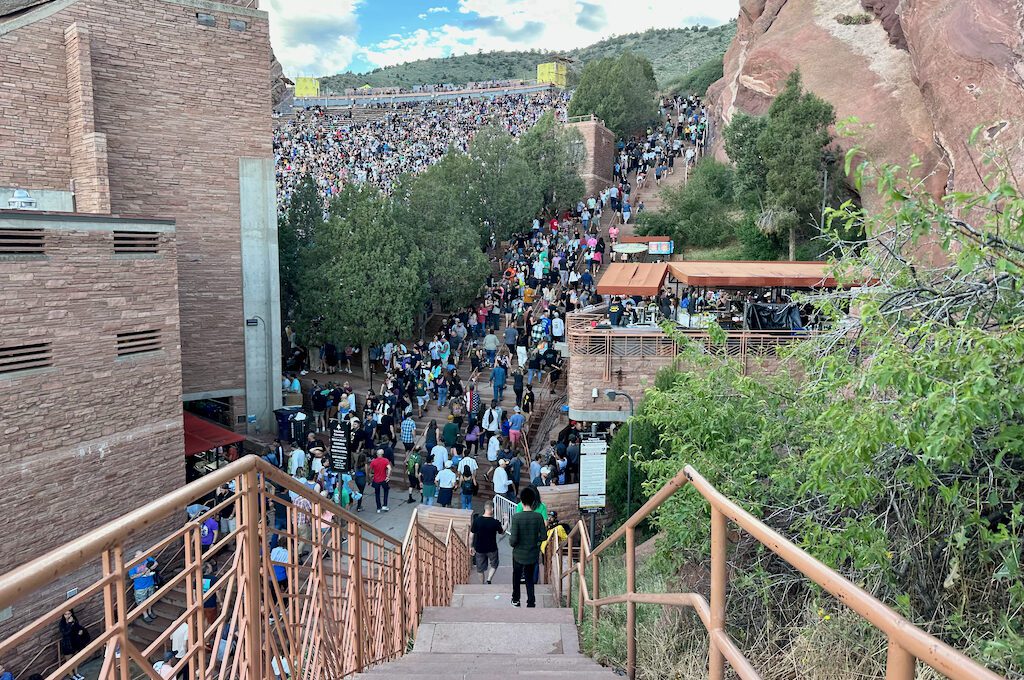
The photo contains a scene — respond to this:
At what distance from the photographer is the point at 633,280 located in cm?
1783

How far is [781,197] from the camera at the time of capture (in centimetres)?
2634

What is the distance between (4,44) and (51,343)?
8.30 meters

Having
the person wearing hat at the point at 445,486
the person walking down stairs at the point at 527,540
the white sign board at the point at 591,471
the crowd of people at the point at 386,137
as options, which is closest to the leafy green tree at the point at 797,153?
the crowd of people at the point at 386,137

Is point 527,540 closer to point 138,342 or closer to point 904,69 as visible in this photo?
point 138,342

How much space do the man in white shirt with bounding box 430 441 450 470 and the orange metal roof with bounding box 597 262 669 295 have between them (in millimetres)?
5284

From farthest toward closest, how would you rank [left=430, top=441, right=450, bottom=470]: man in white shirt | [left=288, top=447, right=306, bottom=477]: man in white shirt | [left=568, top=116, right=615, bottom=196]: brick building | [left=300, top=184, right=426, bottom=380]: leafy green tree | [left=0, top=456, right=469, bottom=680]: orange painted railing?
[left=568, top=116, right=615, bottom=196]: brick building
[left=300, top=184, right=426, bottom=380]: leafy green tree
[left=430, top=441, right=450, bottom=470]: man in white shirt
[left=288, top=447, right=306, bottom=477]: man in white shirt
[left=0, top=456, right=469, bottom=680]: orange painted railing

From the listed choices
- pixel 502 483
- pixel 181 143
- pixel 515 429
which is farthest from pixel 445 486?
pixel 181 143

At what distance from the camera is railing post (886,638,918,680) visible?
146cm

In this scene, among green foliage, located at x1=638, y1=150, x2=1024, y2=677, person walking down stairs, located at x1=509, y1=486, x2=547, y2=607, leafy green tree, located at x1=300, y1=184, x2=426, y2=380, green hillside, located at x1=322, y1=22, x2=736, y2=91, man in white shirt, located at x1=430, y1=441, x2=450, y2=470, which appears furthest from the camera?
green hillside, located at x1=322, y1=22, x2=736, y2=91

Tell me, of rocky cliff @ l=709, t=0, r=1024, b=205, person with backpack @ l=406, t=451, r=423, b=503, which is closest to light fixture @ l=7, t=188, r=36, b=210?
person with backpack @ l=406, t=451, r=423, b=503

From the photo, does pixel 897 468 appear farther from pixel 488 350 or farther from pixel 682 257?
pixel 682 257

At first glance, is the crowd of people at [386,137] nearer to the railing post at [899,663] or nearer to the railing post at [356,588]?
the railing post at [356,588]

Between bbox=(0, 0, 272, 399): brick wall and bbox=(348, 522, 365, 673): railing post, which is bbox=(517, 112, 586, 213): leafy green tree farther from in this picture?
bbox=(348, 522, 365, 673): railing post

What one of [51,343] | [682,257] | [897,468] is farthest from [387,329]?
[897,468]
